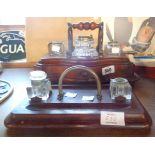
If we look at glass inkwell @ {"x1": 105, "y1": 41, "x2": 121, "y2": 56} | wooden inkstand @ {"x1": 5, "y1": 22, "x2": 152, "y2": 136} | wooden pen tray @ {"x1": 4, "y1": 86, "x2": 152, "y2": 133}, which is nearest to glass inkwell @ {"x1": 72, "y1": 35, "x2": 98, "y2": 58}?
glass inkwell @ {"x1": 105, "y1": 41, "x2": 121, "y2": 56}

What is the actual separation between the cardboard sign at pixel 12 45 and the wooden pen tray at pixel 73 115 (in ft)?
2.09

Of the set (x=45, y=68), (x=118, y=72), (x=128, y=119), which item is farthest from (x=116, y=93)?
(x=45, y=68)

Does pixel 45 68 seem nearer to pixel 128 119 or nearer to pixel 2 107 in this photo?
pixel 2 107

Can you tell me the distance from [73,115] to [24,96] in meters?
0.29

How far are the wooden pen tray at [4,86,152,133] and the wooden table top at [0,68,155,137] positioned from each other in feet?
0.06

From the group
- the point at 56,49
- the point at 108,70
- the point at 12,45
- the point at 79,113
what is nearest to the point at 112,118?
the point at 79,113

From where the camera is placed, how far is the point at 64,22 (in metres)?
1.18

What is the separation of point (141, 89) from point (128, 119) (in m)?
0.33

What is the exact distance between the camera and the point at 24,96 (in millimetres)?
860

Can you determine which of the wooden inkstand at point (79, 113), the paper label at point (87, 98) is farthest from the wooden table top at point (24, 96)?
the paper label at point (87, 98)

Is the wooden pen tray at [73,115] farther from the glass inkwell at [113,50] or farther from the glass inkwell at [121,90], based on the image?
the glass inkwell at [113,50]

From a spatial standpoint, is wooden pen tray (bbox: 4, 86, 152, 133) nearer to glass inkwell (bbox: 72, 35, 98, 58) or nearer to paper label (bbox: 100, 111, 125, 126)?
paper label (bbox: 100, 111, 125, 126)

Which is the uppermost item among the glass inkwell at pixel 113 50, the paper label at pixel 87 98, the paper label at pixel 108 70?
the glass inkwell at pixel 113 50

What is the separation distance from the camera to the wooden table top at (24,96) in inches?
23.8
